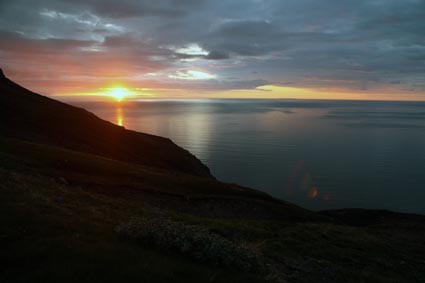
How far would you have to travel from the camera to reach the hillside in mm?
9992

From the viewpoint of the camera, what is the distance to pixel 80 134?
7175 cm

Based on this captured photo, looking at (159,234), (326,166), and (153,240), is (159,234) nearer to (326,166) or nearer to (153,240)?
(153,240)

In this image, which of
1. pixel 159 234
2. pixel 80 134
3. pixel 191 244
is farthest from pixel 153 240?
pixel 80 134

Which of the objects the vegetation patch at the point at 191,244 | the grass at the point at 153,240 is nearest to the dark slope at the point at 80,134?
the grass at the point at 153,240

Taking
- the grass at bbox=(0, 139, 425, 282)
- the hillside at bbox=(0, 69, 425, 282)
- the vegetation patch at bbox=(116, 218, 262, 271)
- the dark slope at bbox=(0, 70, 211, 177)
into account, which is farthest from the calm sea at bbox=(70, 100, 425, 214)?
the vegetation patch at bbox=(116, 218, 262, 271)

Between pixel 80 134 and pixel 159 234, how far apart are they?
2605 inches

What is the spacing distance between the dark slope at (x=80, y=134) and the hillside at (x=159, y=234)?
909 inches

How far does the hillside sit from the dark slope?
23.1 meters

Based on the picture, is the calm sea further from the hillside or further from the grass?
the grass

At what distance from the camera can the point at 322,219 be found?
42.0 meters

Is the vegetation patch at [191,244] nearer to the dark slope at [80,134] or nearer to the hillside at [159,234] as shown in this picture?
the hillside at [159,234]

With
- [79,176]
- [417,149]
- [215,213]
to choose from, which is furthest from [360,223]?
[417,149]

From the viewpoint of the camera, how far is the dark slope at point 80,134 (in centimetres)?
6444

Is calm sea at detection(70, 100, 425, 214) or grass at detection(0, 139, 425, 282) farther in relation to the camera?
calm sea at detection(70, 100, 425, 214)
